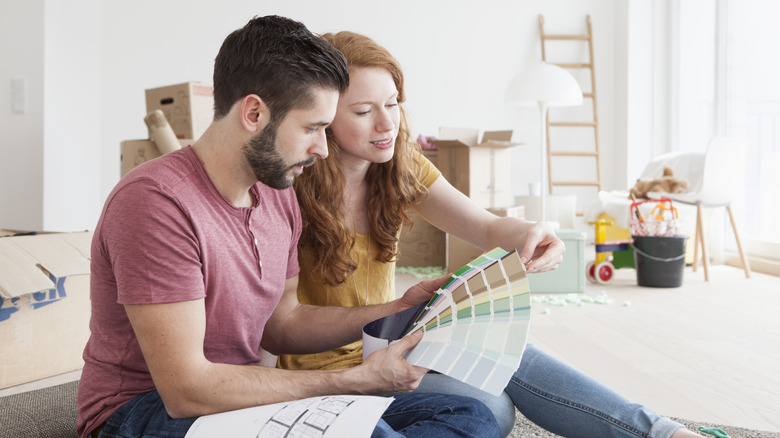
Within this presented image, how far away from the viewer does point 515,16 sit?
6148 mm

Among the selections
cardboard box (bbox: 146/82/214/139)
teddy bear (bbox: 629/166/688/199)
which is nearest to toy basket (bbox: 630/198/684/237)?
teddy bear (bbox: 629/166/688/199)

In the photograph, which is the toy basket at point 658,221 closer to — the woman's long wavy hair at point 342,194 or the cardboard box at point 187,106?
the cardboard box at point 187,106

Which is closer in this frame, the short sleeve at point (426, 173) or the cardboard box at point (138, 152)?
the short sleeve at point (426, 173)

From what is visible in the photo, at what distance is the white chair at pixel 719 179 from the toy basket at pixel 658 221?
1.30 ft

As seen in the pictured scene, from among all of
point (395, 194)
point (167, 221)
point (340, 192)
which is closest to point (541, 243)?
point (395, 194)

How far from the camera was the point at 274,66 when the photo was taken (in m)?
0.98

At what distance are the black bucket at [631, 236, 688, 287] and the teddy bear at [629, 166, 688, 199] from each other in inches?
25.5

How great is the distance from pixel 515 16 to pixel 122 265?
578 centimetres

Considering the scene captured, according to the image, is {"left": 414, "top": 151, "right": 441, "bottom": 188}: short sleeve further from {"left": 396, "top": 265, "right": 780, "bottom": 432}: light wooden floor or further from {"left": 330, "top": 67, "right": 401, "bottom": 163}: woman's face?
{"left": 396, "top": 265, "right": 780, "bottom": 432}: light wooden floor

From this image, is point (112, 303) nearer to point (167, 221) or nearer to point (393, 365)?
point (167, 221)

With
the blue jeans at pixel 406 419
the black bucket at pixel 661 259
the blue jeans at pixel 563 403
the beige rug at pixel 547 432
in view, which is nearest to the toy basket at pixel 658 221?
the black bucket at pixel 661 259

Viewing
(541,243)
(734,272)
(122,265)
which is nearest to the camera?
(122,265)

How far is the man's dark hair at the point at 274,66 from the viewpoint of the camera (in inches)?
38.7

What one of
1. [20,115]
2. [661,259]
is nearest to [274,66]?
[20,115]
